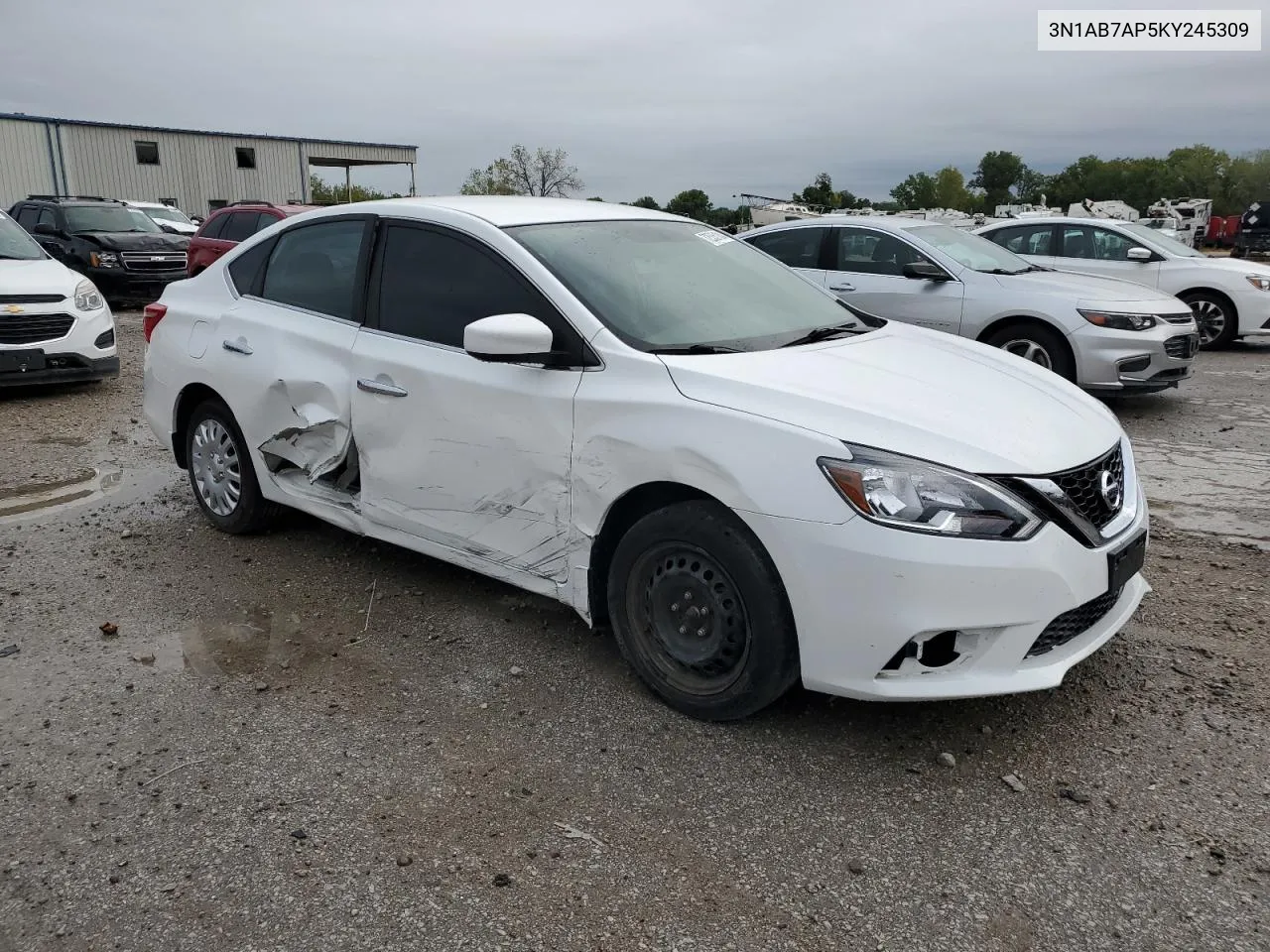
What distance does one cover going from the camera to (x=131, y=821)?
2.87 meters

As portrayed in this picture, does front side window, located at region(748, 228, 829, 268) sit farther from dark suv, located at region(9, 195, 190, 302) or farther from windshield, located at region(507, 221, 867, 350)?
dark suv, located at region(9, 195, 190, 302)

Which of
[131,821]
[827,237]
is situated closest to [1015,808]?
[131,821]

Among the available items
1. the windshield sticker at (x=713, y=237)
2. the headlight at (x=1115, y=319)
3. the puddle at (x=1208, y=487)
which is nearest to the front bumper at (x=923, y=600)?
the windshield sticker at (x=713, y=237)

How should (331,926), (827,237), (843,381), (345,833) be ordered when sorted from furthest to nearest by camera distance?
(827,237)
(843,381)
(345,833)
(331,926)

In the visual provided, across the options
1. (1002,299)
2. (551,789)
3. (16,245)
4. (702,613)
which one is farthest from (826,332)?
(16,245)

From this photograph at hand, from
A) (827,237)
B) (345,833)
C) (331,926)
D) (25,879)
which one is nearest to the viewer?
(331,926)

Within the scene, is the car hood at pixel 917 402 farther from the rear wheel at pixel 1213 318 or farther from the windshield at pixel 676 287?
the rear wheel at pixel 1213 318

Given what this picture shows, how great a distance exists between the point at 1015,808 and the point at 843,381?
1.37 meters

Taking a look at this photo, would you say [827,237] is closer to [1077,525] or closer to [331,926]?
[1077,525]

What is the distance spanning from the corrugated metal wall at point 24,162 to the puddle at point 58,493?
3612cm

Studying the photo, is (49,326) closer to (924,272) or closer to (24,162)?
(924,272)

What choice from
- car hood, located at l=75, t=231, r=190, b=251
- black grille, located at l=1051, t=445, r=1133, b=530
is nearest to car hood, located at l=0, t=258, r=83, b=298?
car hood, located at l=75, t=231, r=190, b=251

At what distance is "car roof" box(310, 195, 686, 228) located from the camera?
4.09 m

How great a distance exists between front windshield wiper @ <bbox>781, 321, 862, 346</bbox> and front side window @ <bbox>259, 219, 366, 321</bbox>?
1.87m
